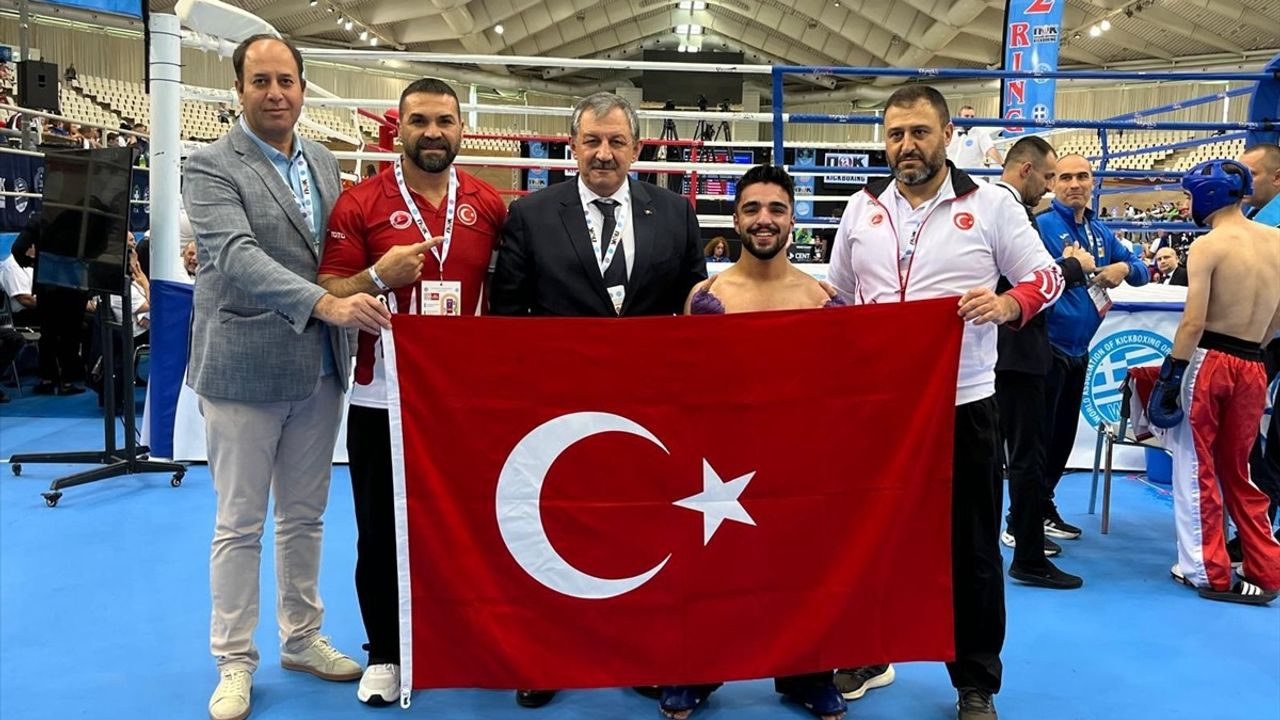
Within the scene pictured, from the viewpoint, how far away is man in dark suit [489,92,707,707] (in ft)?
7.95

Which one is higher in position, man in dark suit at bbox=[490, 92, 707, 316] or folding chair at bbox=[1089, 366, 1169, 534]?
man in dark suit at bbox=[490, 92, 707, 316]

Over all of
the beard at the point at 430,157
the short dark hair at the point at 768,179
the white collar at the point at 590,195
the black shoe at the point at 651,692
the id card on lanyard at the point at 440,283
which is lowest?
the black shoe at the point at 651,692

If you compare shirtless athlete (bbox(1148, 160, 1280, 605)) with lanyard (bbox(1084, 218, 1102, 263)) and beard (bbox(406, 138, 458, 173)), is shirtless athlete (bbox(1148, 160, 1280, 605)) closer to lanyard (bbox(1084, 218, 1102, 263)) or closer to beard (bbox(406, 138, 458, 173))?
lanyard (bbox(1084, 218, 1102, 263))

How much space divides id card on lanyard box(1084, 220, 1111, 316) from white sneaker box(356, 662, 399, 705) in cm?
323

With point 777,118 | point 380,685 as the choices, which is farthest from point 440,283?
point 777,118

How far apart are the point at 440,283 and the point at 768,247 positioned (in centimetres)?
90

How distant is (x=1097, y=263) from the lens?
4.00 meters

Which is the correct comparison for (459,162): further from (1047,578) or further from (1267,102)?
(1267,102)

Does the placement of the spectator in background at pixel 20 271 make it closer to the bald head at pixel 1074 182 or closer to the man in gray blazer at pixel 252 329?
the man in gray blazer at pixel 252 329

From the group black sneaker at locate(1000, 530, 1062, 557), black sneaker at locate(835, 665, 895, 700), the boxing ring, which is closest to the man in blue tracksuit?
black sneaker at locate(1000, 530, 1062, 557)

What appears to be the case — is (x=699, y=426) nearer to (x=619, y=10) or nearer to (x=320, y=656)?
(x=320, y=656)

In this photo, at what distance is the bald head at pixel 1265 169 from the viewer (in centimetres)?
392

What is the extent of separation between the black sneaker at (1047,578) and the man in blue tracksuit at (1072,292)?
1.33 feet

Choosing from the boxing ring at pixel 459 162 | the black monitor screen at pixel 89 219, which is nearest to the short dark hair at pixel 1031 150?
the boxing ring at pixel 459 162
